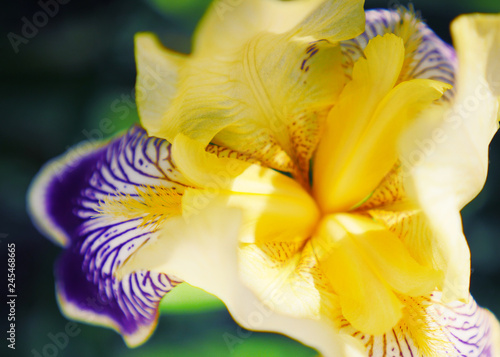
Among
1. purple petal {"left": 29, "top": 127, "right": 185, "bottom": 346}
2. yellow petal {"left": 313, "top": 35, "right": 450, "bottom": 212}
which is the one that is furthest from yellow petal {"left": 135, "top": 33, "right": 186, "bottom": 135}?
yellow petal {"left": 313, "top": 35, "right": 450, "bottom": 212}

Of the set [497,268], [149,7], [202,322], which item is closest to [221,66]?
[149,7]

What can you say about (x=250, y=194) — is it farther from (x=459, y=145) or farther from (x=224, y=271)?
(x=459, y=145)

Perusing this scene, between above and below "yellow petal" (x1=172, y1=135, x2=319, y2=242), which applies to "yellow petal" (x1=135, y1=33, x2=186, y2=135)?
above

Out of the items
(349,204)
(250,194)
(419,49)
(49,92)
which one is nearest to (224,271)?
(250,194)

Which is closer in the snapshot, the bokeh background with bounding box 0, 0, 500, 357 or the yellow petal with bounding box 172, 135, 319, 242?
the yellow petal with bounding box 172, 135, 319, 242

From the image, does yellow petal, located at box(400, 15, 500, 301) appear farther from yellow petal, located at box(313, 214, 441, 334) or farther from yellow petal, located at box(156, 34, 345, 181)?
yellow petal, located at box(156, 34, 345, 181)

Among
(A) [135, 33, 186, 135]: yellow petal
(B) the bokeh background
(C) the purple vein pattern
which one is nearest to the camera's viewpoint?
(A) [135, 33, 186, 135]: yellow petal

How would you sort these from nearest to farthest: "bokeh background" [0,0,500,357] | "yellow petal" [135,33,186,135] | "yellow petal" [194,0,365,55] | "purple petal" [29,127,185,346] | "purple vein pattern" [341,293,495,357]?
1. "yellow petal" [194,0,365,55]
2. "yellow petal" [135,33,186,135]
3. "purple vein pattern" [341,293,495,357]
4. "purple petal" [29,127,185,346]
5. "bokeh background" [0,0,500,357]

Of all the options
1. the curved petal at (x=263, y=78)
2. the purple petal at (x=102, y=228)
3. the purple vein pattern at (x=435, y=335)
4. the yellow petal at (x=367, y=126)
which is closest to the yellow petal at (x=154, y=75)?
the curved petal at (x=263, y=78)
